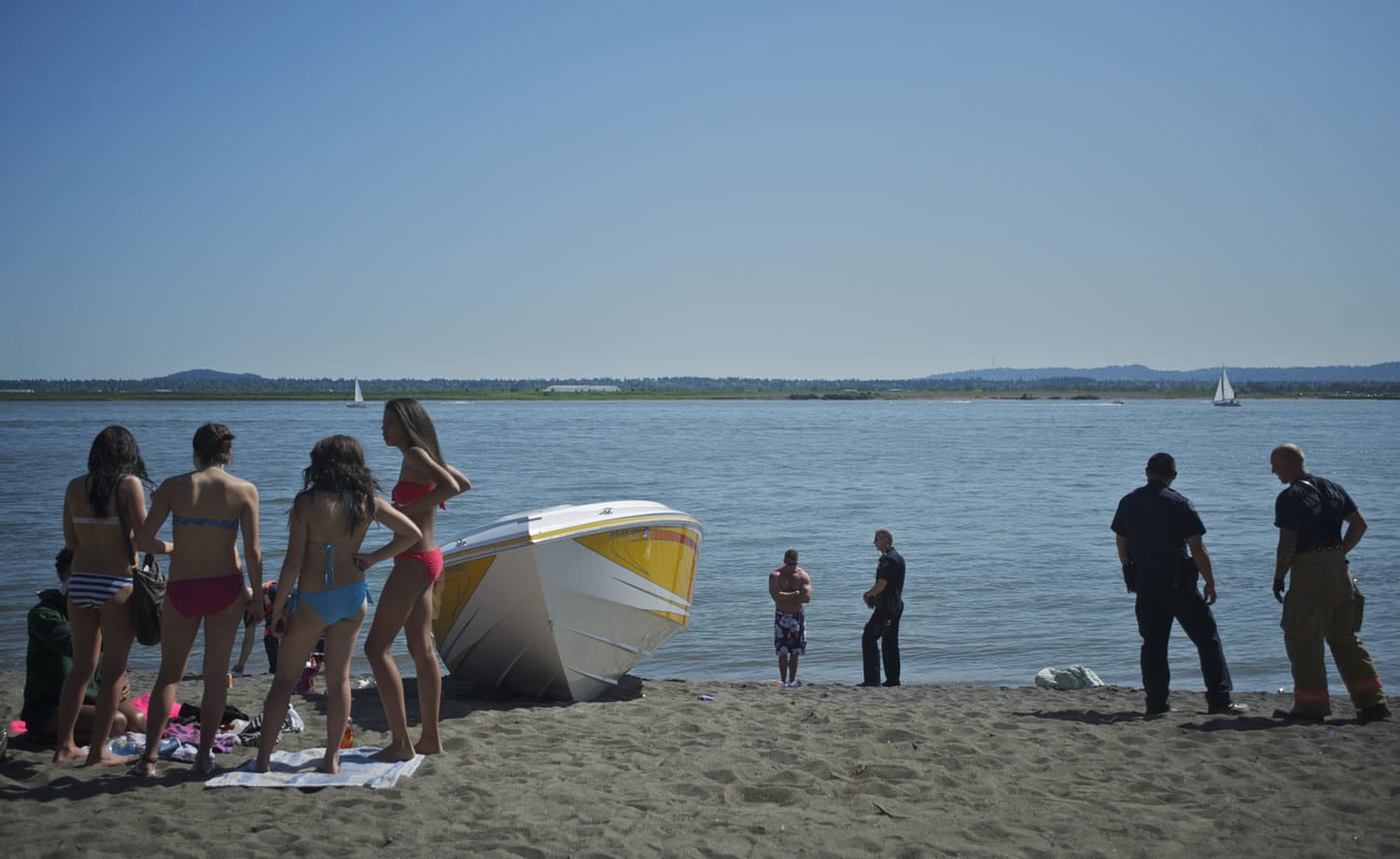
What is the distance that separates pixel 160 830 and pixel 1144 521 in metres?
6.00

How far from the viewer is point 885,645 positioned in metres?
10.1

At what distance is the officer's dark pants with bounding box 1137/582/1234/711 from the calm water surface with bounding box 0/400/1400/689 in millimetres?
3615

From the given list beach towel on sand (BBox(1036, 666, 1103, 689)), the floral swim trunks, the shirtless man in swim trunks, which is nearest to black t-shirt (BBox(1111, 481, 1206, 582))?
beach towel on sand (BBox(1036, 666, 1103, 689))

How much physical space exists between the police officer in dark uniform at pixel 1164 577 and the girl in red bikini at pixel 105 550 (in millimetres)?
5892

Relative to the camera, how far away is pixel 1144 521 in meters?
7.21

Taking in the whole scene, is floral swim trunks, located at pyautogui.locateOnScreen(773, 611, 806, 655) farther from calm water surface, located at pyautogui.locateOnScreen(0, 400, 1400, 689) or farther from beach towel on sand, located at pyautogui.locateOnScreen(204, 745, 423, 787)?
beach towel on sand, located at pyautogui.locateOnScreen(204, 745, 423, 787)

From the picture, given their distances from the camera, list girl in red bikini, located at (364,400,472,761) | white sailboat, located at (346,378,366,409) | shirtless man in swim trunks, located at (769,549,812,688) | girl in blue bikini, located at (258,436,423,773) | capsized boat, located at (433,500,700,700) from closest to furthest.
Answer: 1. girl in blue bikini, located at (258,436,423,773)
2. girl in red bikini, located at (364,400,472,761)
3. capsized boat, located at (433,500,700,700)
4. shirtless man in swim trunks, located at (769,549,812,688)
5. white sailboat, located at (346,378,366,409)

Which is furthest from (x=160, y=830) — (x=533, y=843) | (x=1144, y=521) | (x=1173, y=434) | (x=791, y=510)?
(x=1173, y=434)

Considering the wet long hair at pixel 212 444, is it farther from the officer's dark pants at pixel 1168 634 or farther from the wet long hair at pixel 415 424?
the officer's dark pants at pixel 1168 634

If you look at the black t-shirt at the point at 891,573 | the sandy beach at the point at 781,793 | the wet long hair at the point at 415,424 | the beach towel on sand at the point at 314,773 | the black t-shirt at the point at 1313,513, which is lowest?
the sandy beach at the point at 781,793

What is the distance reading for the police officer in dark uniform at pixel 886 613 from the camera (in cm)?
971

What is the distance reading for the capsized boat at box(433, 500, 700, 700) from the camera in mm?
7793

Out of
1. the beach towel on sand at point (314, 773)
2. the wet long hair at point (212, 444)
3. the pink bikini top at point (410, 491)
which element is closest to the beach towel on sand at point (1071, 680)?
the beach towel on sand at point (314, 773)

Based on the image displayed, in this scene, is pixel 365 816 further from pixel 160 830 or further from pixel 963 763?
pixel 963 763
